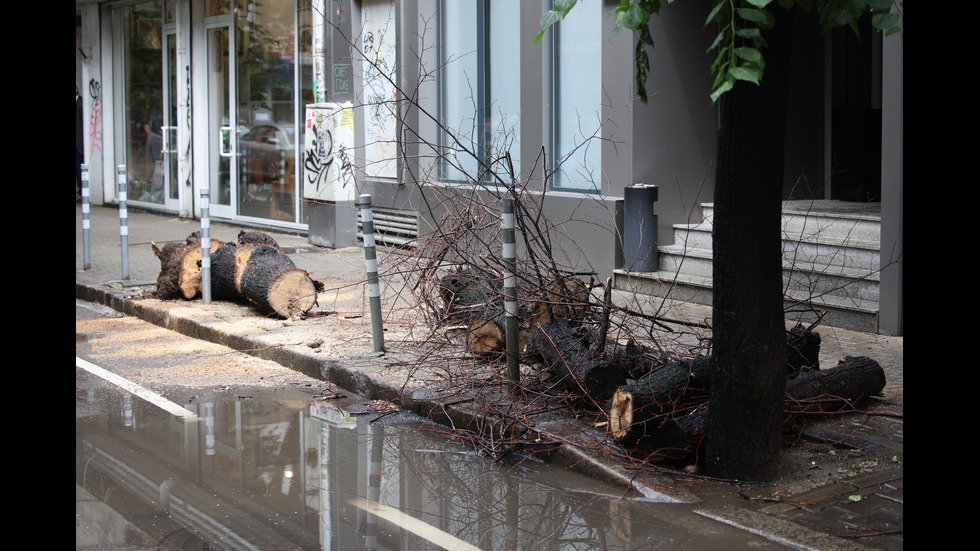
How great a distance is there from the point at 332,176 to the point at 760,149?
10.7 m

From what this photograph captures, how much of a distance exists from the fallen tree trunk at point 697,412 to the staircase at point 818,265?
1.72 meters

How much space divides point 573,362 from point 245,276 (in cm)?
474

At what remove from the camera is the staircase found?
8.57 m

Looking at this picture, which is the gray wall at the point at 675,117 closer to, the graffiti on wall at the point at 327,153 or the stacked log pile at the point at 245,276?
the stacked log pile at the point at 245,276

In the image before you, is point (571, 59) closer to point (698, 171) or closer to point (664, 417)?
point (698, 171)

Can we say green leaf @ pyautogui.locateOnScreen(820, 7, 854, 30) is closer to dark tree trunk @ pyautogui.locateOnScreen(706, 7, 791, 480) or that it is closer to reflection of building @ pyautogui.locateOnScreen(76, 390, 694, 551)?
dark tree trunk @ pyautogui.locateOnScreen(706, 7, 791, 480)

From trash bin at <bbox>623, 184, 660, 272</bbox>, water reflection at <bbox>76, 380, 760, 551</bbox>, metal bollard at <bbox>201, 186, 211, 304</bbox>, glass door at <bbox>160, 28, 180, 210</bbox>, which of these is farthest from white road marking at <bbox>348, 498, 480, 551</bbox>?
glass door at <bbox>160, 28, 180, 210</bbox>

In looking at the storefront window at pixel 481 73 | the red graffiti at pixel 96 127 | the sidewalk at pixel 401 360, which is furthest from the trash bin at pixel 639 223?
the red graffiti at pixel 96 127

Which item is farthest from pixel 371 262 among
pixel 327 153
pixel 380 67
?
pixel 327 153

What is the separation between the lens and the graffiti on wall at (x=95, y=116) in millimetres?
21594

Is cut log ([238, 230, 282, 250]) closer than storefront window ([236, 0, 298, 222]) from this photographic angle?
Yes

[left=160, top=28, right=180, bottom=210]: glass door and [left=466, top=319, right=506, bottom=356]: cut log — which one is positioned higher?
[left=160, top=28, right=180, bottom=210]: glass door

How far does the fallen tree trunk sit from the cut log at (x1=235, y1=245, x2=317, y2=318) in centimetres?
490

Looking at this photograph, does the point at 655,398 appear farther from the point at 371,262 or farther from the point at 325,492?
the point at 371,262
